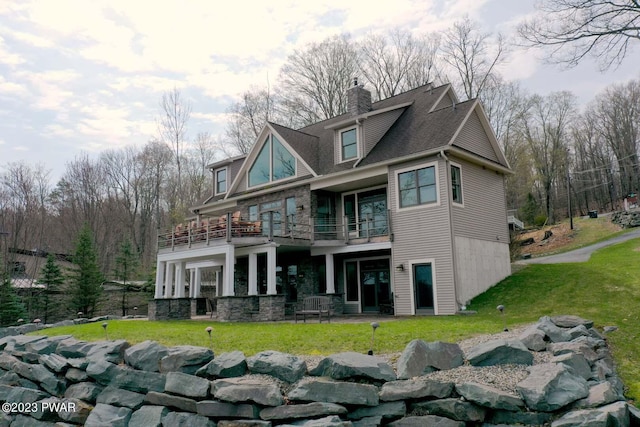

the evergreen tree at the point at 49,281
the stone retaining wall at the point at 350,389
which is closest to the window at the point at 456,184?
the stone retaining wall at the point at 350,389

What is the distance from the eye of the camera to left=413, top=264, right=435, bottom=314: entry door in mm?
14719

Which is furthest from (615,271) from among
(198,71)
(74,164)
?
(74,164)

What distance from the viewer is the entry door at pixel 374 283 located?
1717 cm

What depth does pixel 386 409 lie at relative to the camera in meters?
5.63

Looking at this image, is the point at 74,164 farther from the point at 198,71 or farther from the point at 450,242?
the point at 450,242

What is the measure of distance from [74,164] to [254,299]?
27.7 metres

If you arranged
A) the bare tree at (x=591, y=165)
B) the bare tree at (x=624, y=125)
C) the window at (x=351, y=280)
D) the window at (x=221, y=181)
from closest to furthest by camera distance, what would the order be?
the window at (x=351, y=280) < the window at (x=221, y=181) < the bare tree at (x=624, y=125) < the bare tree at (x=591, y=165)

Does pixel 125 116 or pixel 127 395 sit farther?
pixel 125 116

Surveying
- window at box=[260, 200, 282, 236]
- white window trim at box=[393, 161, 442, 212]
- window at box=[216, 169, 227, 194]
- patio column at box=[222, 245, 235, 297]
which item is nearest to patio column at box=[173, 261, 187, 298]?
window at box=[260, 200, 282, 236]

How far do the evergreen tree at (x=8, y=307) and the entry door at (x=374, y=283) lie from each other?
15.4 metres

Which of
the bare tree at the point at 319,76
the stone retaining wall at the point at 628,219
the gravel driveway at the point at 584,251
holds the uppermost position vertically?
the bare tree at the point at 319,76

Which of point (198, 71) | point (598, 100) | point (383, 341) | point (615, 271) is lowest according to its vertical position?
point (383, 341)

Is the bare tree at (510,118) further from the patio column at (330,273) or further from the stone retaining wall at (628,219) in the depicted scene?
the patio column at (330,273)

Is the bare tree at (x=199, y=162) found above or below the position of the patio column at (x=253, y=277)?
above
